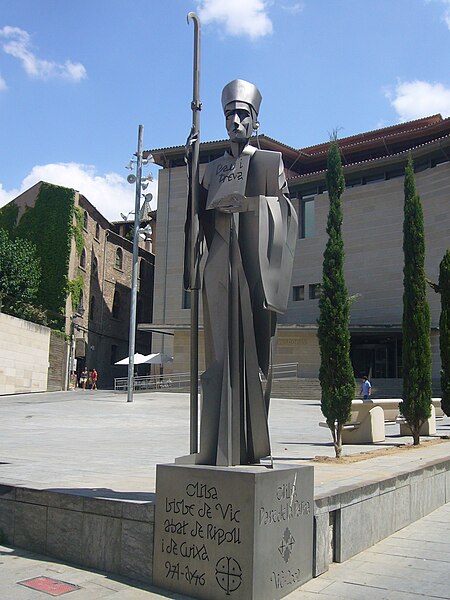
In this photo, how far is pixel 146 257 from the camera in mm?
49594

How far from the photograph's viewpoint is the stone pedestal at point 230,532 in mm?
4398

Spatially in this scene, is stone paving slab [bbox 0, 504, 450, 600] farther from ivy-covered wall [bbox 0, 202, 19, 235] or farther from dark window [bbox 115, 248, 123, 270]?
dark window [bbox 115, 248, 123, 270]

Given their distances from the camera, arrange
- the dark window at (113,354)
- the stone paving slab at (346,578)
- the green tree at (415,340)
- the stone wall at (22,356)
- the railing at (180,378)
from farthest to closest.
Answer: the dark window at (113,354), the railing at (180,378), the stone wall at (22,356), the green tree at (415,340), the stone paving slab at (346,578)

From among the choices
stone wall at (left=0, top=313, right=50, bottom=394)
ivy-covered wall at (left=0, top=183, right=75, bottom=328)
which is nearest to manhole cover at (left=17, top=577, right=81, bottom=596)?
stone wall at (left=0, top=313, right=50, bottom=394)

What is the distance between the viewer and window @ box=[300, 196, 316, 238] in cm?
3993

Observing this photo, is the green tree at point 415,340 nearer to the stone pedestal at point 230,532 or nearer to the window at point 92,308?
the stone pedestal at point 230,532

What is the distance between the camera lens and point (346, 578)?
201 inches

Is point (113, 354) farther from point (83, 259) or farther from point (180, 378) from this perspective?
point (180, 378)

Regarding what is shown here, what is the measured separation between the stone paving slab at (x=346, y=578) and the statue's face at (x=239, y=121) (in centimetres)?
390

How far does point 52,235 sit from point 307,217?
16.0 m

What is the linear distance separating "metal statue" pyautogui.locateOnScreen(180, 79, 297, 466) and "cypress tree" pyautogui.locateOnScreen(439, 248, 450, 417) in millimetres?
11095

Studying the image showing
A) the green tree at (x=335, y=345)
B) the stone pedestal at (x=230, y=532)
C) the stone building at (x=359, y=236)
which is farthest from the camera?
the stone building at (x=359, y=236)

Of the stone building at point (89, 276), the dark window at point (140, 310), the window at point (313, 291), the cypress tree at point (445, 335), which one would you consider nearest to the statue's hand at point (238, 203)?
the cypress tree at point (445, 335)

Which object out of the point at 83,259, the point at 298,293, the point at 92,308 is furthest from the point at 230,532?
the point at 92,308
